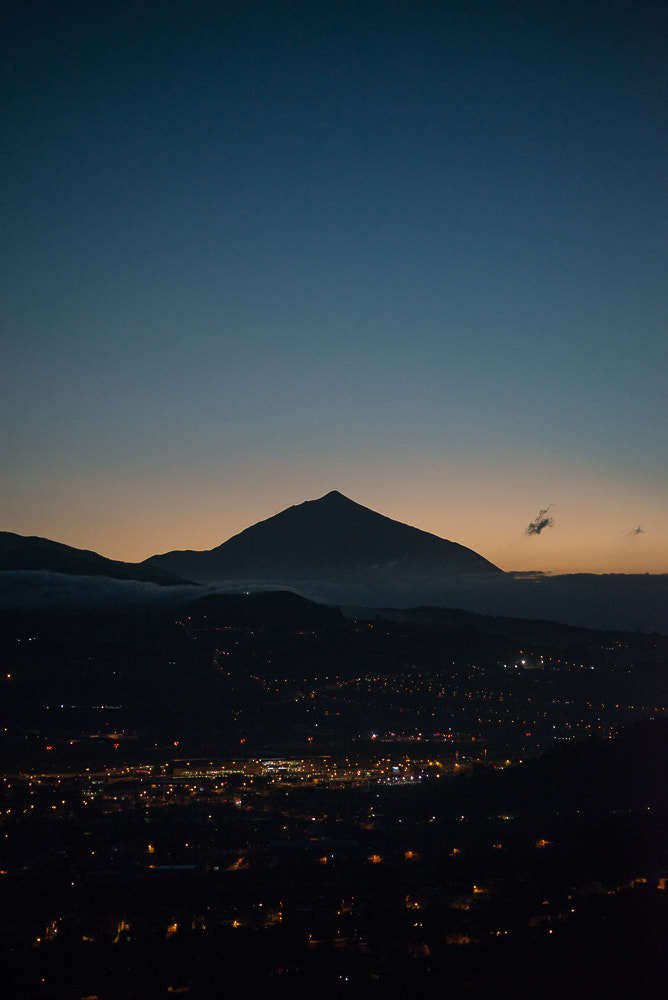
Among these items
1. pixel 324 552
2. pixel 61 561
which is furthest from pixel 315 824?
pixel 324 552

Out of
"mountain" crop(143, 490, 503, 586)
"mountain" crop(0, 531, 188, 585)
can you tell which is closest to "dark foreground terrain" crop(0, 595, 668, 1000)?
"mountain" crop(0, 531, 188, 585)

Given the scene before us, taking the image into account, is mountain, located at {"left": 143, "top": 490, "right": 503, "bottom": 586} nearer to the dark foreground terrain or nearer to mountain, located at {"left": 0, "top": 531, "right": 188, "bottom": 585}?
mountain, located at {"left": 0, "top": 531, "right": 188, "bottom": 585}

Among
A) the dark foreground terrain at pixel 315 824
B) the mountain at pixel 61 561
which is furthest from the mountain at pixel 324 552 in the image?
the dark foreground terrain at pixel 315 824

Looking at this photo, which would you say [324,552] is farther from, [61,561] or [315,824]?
[315,824]

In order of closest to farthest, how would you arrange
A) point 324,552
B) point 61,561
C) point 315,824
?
point 315,824 → point 61,561 → point 324,552

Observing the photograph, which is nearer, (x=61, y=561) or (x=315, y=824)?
(x=315, y=824)

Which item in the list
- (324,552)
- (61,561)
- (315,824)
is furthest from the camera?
(324,552)

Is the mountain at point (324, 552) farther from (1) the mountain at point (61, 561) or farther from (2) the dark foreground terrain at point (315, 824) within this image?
(2) the dark foreground terrain at point (315, 824)
